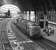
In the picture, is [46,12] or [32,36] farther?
[46,12]

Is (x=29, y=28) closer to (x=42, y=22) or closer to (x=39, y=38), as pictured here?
(x=39, y=38)

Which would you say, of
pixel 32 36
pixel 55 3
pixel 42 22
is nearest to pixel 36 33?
pixel 32 36

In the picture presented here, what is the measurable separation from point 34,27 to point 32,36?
1541 millimetres

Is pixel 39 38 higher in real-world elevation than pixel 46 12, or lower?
lower

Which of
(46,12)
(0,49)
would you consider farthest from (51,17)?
(0,49)

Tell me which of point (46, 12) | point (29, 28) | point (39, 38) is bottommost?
A: point (39, 38)

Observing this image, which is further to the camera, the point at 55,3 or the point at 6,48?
the point at 55,3

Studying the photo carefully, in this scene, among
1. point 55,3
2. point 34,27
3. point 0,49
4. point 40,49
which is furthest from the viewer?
point 34,27

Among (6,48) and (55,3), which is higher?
(55,3)

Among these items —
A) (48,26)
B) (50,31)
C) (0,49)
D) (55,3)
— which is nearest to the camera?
(0,49)

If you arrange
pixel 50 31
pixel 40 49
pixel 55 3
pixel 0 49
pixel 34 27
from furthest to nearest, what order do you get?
pixel 50 31 → pixel 34 27 → pixel 55 3 → pixel 40 49 → pixel 0 49

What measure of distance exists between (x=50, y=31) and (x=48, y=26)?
2.61m

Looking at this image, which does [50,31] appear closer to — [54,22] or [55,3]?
[54,22]

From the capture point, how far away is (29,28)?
1041 inches
